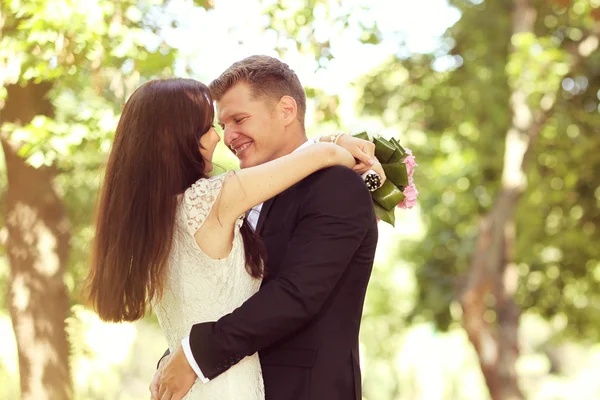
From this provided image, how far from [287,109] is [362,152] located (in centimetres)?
55

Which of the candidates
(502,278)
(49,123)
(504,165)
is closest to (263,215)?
(49,123)

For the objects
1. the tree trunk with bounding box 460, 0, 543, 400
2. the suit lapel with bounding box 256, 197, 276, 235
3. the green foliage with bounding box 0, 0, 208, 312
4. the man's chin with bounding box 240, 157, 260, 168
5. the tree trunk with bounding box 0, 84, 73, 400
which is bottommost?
the tree trunk with bounding box 460, 0, 543, 400

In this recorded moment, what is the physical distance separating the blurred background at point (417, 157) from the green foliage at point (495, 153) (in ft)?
0.12

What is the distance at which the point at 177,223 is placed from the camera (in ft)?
9.02

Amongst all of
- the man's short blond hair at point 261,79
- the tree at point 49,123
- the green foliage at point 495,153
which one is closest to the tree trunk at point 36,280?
the tree at point 49,123

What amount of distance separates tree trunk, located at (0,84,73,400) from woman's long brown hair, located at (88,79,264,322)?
19.3ft

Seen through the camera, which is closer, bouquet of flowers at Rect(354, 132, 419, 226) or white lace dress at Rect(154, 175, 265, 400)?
white lace dress at Rect(154, 175, 265, 400)

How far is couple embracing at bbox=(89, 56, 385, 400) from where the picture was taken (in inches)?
106

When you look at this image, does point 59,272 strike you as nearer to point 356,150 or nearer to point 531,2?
point 356,150

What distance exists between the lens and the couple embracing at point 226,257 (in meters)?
2.70

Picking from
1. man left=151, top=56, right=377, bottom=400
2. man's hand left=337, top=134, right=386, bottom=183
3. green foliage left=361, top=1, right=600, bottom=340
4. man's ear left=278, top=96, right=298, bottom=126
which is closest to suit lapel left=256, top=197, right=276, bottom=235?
man left=151, top=56, right=377, bottom=400

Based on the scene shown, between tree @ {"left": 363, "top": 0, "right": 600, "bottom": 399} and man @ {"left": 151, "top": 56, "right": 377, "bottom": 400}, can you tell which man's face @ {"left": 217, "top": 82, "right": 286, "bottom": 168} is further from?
tree @ {"left": 363, "top": 0, "right": 600, "bottom": 399}

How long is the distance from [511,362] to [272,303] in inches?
489

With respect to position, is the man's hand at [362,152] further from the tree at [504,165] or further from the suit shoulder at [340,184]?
the tree at [504,165]
